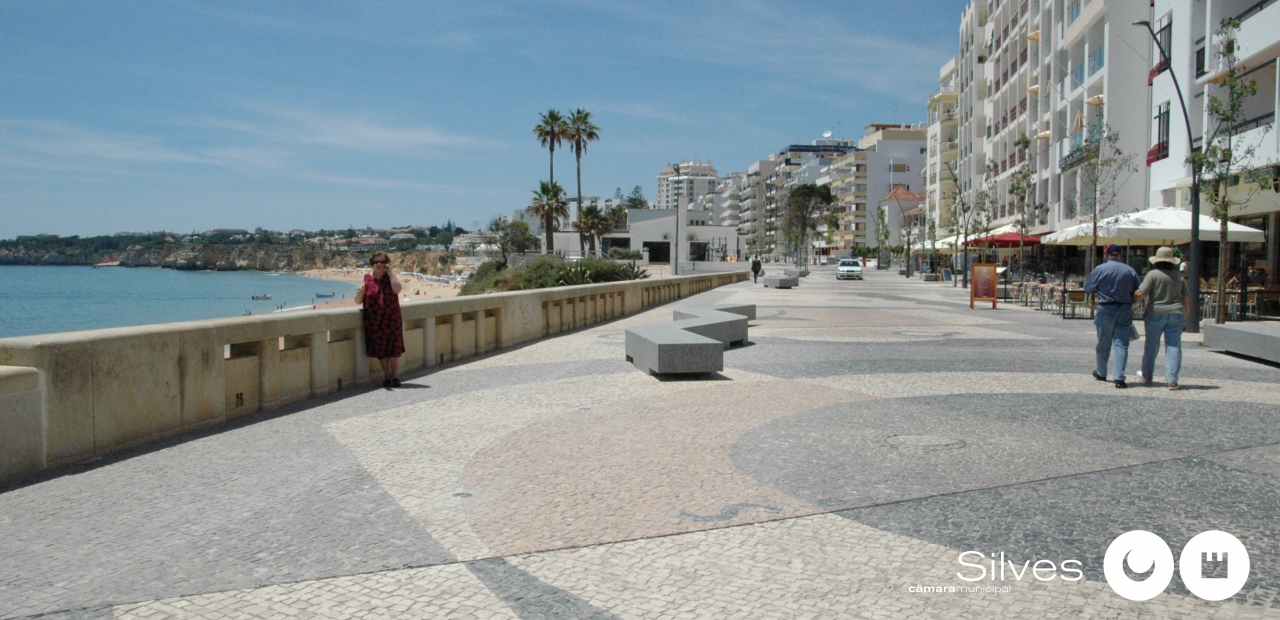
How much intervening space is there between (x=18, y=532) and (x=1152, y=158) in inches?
1345

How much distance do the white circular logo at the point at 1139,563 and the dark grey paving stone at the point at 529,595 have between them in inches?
90.7

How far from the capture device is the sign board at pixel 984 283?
26.3 metres

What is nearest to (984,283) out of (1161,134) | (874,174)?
(1161,134)

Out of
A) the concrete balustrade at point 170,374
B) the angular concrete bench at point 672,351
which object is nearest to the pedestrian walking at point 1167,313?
the angular concrete bench at point 672,351

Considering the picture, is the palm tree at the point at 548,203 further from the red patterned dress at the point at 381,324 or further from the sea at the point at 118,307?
the red patterned dress at the point at 381,324

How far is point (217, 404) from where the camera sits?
7.90m

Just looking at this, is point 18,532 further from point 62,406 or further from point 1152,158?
point 1152,158

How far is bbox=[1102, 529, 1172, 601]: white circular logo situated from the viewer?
165 inches

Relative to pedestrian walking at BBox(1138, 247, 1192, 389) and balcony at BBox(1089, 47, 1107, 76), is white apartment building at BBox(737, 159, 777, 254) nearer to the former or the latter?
balcony at BBox(1089, 47, 1107, 76)

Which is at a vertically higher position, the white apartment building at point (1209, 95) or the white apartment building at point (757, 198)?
the white apartment building at point (757, 198)

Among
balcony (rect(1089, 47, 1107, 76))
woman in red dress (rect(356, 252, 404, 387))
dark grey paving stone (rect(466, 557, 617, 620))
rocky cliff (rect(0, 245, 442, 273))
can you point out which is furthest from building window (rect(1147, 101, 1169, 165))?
rocky cliff (rect(0, 245, 442, 273))

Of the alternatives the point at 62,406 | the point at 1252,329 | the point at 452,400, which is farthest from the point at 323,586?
the point at 1252,329

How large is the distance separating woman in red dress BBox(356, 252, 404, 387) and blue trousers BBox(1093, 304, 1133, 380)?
25.3ft

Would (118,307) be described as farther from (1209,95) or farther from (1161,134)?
(1209,95)
